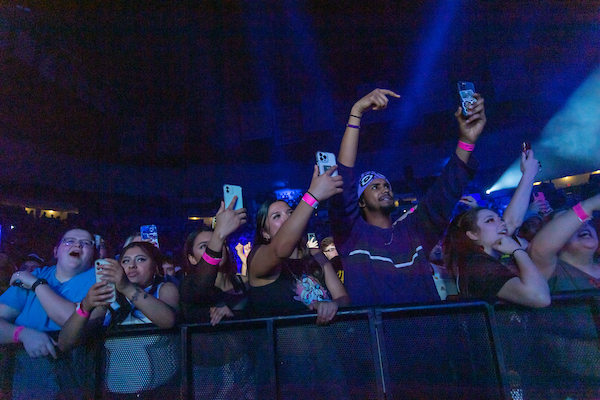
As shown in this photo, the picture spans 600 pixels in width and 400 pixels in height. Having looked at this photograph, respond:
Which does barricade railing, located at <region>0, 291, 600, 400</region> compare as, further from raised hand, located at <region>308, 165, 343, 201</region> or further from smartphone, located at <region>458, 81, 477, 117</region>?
smartphone, located at <region>458, 81, 477, 117</region>

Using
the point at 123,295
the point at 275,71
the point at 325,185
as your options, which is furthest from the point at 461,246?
the point at 275,71

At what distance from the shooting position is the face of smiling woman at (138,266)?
1.95 metres

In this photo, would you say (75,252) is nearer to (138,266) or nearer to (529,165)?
(138,266)

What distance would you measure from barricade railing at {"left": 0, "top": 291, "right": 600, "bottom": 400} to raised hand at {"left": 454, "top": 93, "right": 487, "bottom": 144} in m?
0.98

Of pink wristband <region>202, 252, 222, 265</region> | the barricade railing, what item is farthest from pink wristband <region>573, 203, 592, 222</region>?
pink wristband <region>202, 252, 222, 265</region>

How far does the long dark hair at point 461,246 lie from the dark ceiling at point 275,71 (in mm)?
4841

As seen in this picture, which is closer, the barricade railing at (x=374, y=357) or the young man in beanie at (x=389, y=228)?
the barricade railing at (x=374, y=357)

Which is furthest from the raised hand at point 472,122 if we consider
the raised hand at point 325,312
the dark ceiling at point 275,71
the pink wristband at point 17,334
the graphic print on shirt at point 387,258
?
the dark ceiling at point 275,71

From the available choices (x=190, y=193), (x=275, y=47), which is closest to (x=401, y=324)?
(x=275, y=47)

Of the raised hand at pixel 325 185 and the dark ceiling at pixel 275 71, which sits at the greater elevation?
the dark ceiling at pixel 275 71

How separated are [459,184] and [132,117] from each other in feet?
30.8

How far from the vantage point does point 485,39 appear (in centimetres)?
619

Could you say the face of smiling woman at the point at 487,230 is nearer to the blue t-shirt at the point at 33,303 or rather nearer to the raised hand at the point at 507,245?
the raised hand at the point at 507,245

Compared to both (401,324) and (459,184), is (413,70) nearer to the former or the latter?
(459,184)
